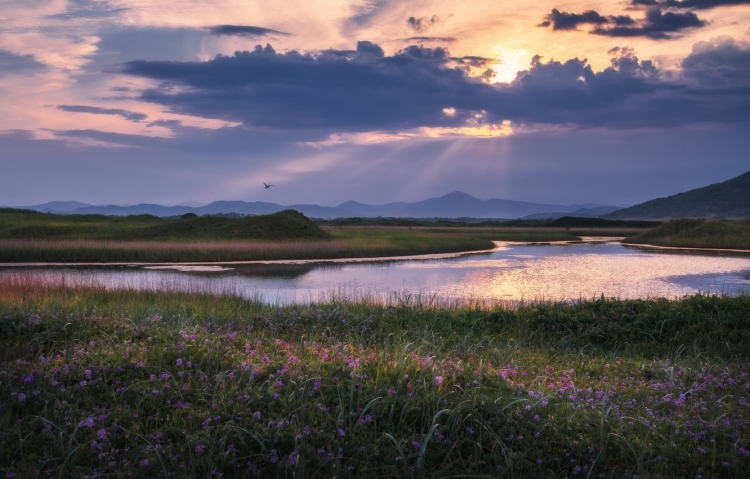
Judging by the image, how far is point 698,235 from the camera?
5612 cm

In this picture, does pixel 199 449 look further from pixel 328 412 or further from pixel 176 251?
pixel 176 251

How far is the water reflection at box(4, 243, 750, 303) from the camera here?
2122cm

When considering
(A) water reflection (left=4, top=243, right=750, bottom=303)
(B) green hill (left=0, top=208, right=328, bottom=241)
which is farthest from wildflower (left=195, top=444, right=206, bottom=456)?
(B) green hill (left=0, top=208, right=328, bottom=241)

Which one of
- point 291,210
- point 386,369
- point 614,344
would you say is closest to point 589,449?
point 386,369

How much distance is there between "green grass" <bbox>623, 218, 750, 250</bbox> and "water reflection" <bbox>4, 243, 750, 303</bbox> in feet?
43.0

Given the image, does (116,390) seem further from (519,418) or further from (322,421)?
(519,418)

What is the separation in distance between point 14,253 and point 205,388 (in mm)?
34356

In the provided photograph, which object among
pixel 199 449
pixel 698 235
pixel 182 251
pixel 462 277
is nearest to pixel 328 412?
pixel 199 449

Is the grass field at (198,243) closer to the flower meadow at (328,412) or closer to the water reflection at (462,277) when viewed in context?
the water reflection at (462,277)

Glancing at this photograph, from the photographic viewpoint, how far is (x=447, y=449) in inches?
202

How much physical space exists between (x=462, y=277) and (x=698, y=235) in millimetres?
39247

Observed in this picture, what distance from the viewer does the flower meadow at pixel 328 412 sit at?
195 inches

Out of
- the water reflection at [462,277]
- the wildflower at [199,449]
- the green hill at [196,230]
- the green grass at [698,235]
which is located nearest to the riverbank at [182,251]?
the water reflection at [462,277]

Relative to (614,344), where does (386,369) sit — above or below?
above
